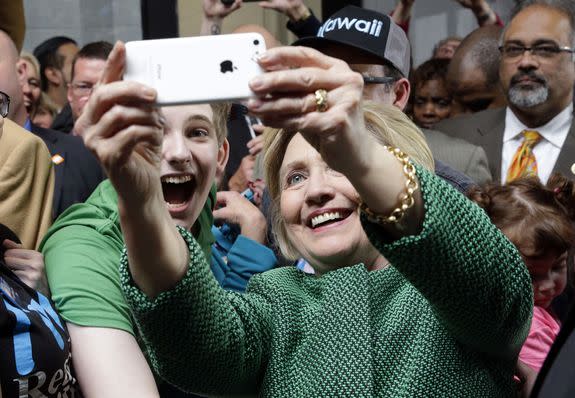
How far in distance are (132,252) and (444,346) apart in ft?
1.90

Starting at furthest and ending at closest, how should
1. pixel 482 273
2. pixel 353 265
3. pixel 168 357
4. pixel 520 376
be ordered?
pixel 520 376 < pixel 353 265 < pixel 168 357 < pixel 482 273

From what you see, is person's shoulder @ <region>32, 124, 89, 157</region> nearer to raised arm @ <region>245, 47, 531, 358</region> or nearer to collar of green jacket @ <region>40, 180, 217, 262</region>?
collar of green jacket @ <region>40, 180, 217, 262</region>

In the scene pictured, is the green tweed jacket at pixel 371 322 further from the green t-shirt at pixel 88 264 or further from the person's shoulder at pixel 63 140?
the person's shoulder at pixel 63 140

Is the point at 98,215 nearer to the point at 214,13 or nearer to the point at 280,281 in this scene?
the point at 280,281

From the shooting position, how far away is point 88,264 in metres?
2.47

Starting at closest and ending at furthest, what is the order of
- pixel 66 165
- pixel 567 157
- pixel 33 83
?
pixel 66 165
pixel 567 157
pixel 33 83

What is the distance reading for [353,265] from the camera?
2287mm

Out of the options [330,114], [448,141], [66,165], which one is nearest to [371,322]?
[330,114]

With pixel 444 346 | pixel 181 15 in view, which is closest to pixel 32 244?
pixel 444 346

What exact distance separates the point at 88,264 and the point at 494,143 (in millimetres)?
2679

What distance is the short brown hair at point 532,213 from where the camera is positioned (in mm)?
3184

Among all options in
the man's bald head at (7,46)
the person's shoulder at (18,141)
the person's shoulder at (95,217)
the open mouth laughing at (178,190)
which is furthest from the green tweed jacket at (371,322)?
the man's bald head at (7,46)

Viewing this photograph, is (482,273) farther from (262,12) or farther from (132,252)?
(262,12)

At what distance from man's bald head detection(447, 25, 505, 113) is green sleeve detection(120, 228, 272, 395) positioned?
12.0 feet
